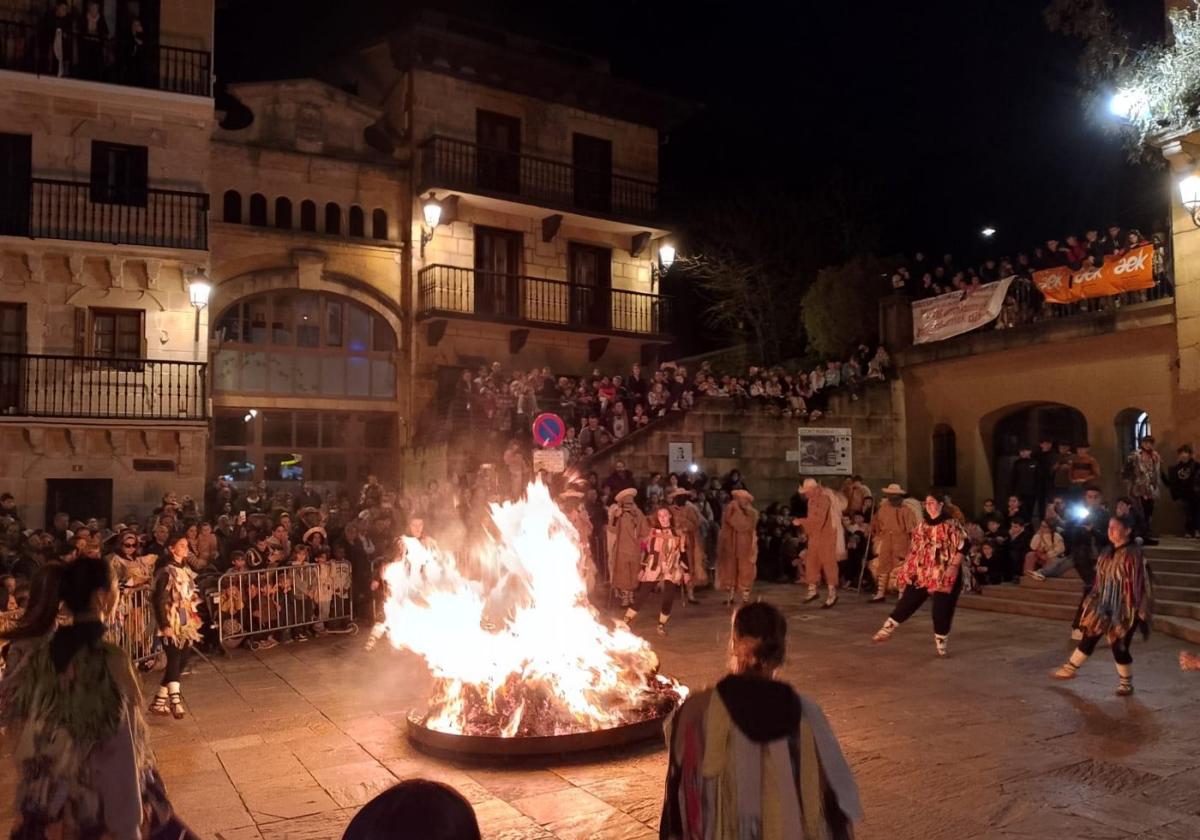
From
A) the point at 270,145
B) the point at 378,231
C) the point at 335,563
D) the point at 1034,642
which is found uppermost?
the point at 270,145

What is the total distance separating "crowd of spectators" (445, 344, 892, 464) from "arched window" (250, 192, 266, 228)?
571cm

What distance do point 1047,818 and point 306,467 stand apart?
1900 cm

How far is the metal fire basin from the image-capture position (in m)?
6.73

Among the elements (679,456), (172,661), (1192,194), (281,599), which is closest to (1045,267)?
(1192,194)

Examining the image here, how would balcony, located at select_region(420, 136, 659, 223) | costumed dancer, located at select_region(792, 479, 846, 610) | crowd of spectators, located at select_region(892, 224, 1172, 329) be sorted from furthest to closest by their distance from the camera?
1. balcony, located at select_region(420, 136, 659, 223)
2. crowd of spectators, located at select_region(892, 224, 1172, 329)
3. costumed dancer, located at select_region(792, 479, 846, 610)

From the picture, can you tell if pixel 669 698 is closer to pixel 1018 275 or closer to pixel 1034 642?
pixel 1034 642

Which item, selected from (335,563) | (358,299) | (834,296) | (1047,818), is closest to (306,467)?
(358,299)

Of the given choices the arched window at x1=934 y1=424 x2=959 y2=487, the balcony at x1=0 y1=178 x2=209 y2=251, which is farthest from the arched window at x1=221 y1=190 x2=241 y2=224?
the arched window at x1=934 y1=424 x2=959 y2=487

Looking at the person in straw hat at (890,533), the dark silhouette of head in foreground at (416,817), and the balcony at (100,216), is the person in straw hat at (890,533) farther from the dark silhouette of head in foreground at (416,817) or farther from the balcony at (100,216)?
the balcony at (100,216)

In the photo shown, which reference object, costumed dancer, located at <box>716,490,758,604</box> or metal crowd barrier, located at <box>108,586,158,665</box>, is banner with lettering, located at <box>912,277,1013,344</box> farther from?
metal crowd barrier, located at <box>108,586,158,665</box>

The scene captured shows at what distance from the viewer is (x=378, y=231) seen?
2316cm

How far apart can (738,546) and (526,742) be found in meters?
8.54

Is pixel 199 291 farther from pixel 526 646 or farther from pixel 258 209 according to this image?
pixel 526 646

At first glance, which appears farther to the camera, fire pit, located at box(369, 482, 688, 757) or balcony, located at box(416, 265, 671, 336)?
balcony, located at box(416, 265, 671, 336)
